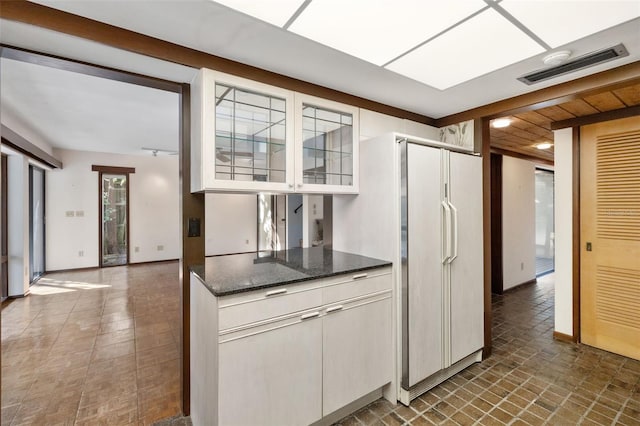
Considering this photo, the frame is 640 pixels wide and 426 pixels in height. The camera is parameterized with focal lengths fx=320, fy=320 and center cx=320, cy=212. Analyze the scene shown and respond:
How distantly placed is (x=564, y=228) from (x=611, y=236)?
38 cm

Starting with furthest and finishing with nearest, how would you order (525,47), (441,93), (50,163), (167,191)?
(167,191) < (50,163) < (441,93) < (525,47)

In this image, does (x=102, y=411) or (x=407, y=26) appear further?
(x=102, y=411)

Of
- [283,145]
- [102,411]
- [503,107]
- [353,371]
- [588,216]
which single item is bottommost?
[102,411]

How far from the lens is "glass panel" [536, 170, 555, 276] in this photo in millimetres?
6781

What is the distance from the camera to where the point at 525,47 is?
1901 mm

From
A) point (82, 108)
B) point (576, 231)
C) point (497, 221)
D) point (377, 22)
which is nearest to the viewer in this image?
point (377, 22)

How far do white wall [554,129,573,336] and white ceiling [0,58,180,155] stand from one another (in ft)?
12.7

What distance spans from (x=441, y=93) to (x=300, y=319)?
2069 millimetres

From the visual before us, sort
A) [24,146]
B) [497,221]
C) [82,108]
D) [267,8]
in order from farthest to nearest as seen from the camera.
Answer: [497,221]
[24,146]
[82,108]
[267,8]

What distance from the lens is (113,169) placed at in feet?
21.9

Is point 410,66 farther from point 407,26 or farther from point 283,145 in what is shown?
point 283,145

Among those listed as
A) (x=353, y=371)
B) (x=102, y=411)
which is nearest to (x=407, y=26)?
(x=353, y=371)

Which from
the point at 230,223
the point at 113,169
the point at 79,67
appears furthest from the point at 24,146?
the point at 230,223

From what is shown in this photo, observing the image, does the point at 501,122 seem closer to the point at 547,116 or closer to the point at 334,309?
the point at 547,116
